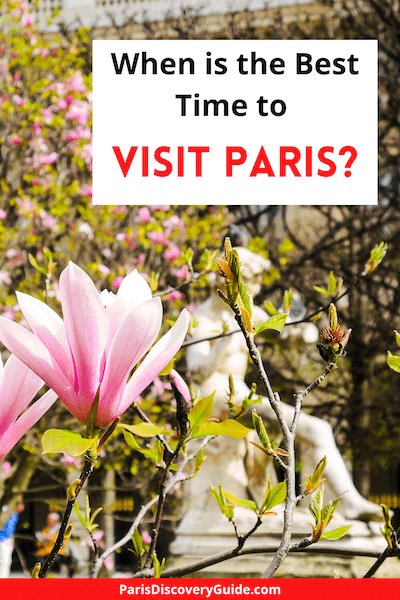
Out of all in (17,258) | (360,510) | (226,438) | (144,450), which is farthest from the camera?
(17,258)

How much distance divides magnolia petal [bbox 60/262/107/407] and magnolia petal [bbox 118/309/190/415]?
0.03 meters

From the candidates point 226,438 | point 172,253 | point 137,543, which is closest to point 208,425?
point 137,543

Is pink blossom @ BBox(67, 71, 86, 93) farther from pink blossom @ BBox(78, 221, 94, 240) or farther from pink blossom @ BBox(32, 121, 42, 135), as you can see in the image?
pink blossom @ BBox(78, 221, 94, 240)

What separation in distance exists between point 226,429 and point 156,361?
0.07 meters

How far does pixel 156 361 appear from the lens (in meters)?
0.80

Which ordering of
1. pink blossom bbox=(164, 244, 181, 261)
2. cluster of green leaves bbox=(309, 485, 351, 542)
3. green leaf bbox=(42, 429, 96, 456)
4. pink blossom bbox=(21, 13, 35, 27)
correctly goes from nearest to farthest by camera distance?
green leaf bbox=(42, 429, 96, 456)
cluster of green leaves bbox=(309, 485, 351, 542)
pink blossom bbox=(21, 13, 35, 27)
pink blossom bbox=(164, 244, 181, 261)

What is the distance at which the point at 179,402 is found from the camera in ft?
3.01

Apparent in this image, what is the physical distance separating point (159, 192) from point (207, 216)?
10254mm

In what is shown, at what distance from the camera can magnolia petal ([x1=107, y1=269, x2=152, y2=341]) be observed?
2.72ft

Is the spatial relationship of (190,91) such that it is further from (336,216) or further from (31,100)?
(336,216)

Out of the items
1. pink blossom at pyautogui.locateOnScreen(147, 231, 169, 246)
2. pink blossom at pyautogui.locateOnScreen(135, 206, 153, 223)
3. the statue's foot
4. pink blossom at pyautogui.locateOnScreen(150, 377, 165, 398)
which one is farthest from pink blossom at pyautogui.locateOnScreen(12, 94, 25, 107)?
the statue's foot

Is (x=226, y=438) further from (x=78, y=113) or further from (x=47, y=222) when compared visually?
(x=78, y=113)

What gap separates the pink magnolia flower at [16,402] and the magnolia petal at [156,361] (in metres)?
0.06

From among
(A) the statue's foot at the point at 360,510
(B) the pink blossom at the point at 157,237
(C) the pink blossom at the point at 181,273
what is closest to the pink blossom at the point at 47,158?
(B) the pink blossom at the point at 157,237
